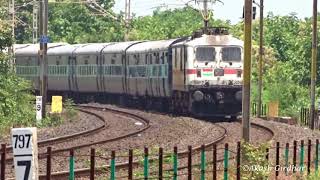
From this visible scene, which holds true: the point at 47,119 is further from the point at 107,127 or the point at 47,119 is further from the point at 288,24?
the point at 288,24

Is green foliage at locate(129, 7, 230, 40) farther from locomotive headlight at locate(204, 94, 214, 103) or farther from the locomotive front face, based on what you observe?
locomotive headlight at locate(204, 94, 214, 103)

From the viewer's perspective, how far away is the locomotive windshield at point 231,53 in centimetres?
3600

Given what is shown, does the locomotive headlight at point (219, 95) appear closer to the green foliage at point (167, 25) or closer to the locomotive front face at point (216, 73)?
the locomotive front face at point (216, 73)

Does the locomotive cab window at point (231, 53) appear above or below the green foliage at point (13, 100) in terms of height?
above

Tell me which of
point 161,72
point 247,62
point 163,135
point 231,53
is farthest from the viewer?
point 161,72

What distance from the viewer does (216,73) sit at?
35.8 metres

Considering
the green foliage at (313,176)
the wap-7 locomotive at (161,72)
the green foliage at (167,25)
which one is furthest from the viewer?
the green foliage at (167,25)

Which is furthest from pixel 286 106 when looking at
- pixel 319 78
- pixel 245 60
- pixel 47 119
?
pixel 245 60

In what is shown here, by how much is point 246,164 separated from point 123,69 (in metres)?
29.0

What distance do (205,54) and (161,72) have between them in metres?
3.85

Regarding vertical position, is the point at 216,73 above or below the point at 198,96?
above

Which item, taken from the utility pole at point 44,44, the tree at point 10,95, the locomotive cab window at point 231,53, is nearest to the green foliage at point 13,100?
the tree at point 10,95

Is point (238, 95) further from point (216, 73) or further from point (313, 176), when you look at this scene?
point (313, 176)

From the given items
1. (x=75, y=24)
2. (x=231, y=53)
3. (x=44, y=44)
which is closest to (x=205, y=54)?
(x=231, y=53)
